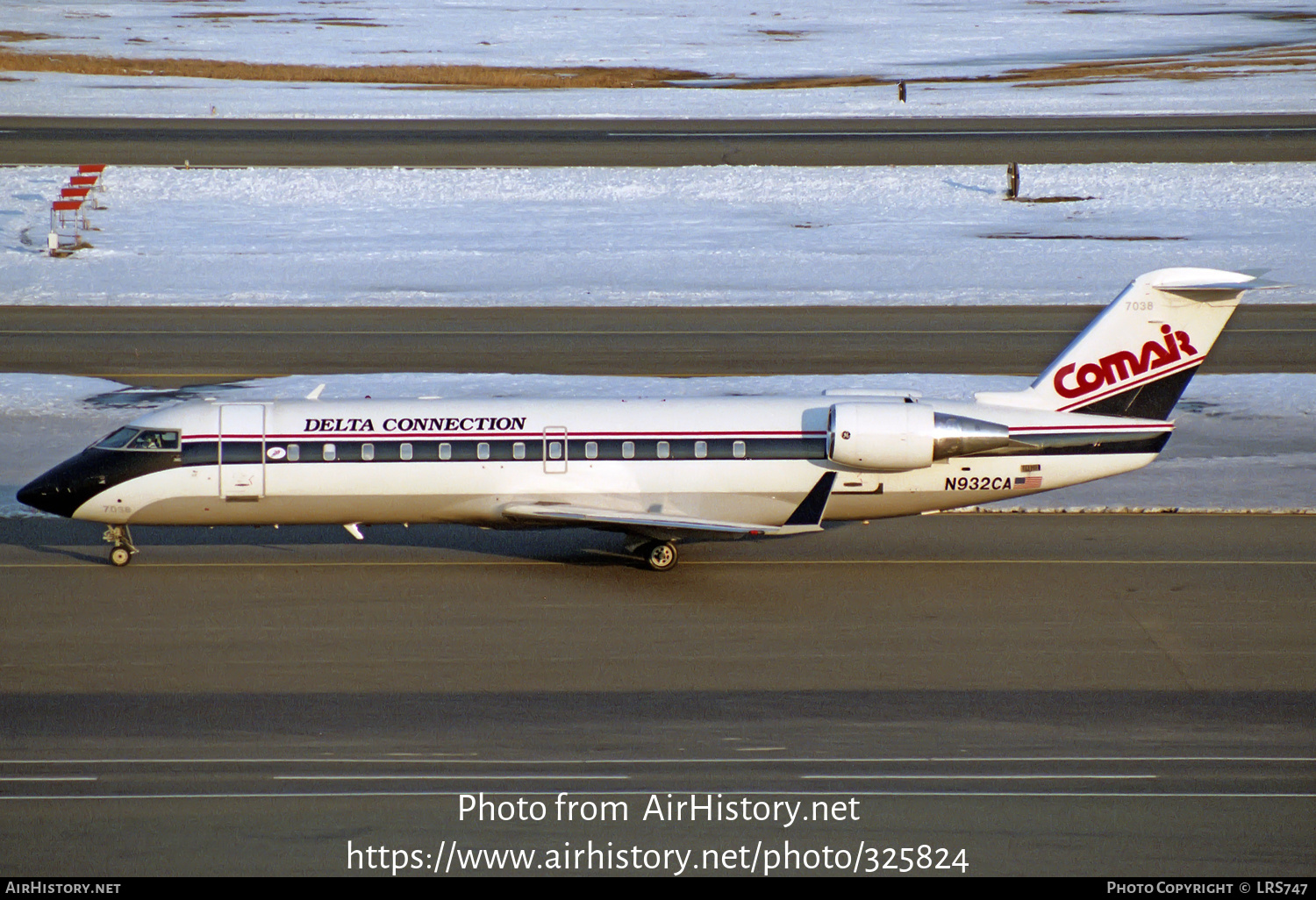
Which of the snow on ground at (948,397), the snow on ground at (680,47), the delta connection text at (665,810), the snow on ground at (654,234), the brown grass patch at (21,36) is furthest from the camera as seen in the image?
the brown grass patch at (21,36)

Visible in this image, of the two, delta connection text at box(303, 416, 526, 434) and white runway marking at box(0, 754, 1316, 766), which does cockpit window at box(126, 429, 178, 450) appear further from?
white runway marking at box(0, 754, 1316, 766)

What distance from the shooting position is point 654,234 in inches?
1954

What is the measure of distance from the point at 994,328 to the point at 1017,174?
17.3m

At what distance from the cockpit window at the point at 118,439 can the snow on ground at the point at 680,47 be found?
48.2 metres

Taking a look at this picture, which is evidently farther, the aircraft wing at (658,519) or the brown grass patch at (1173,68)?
the brown grass patch at (1173,68)

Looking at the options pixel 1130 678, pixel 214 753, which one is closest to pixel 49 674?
pixel 214 753

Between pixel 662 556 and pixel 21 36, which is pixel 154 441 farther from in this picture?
pixel 21 36

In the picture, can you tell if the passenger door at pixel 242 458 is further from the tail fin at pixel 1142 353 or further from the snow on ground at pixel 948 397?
the tail fin at pixel 1142 353

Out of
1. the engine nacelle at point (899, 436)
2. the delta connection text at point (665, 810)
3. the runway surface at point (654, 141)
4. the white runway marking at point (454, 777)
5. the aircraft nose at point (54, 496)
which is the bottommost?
the delta connection text at point (665, 810)

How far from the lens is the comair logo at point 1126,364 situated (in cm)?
2277

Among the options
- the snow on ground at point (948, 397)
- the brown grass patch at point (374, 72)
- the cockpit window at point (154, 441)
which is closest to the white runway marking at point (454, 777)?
the cockpit window at point (154, 441)

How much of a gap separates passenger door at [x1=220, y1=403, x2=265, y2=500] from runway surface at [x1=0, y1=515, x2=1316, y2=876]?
135cm

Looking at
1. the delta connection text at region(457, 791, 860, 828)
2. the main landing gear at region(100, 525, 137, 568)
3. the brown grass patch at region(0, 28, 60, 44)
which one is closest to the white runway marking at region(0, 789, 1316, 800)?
the delta connection text at region(457, 791, 860, 828)

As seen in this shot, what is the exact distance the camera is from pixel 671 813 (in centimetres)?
1505
